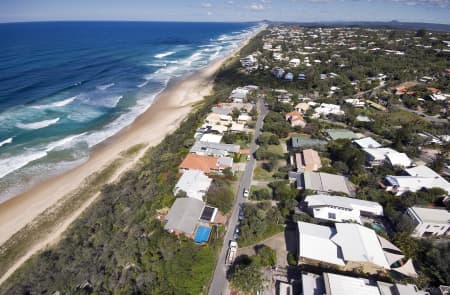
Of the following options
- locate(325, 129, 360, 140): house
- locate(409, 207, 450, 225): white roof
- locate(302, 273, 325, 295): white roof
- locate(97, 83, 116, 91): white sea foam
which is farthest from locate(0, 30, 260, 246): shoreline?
locate(409, 207, 450, 225): white roof

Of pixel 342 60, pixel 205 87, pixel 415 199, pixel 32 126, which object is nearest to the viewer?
pixel 415 199

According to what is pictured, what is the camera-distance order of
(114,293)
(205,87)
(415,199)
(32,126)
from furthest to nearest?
(205,87) < (32,126) < (415,199) < (114,293)

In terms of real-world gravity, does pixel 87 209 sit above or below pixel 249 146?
below

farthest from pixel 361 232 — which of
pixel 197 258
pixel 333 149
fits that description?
pixel 333 149

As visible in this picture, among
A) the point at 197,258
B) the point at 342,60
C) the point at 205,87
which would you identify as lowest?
the point at 197,258

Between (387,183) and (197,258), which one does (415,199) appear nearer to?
(387,183)

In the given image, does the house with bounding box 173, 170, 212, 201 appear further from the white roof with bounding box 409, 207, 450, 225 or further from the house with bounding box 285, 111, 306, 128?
the house with bounding box 285, 111, 306, 128

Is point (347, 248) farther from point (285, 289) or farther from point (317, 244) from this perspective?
point (285, 289)

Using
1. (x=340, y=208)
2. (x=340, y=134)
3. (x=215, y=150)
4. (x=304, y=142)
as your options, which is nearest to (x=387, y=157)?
(x=340, y=134)
